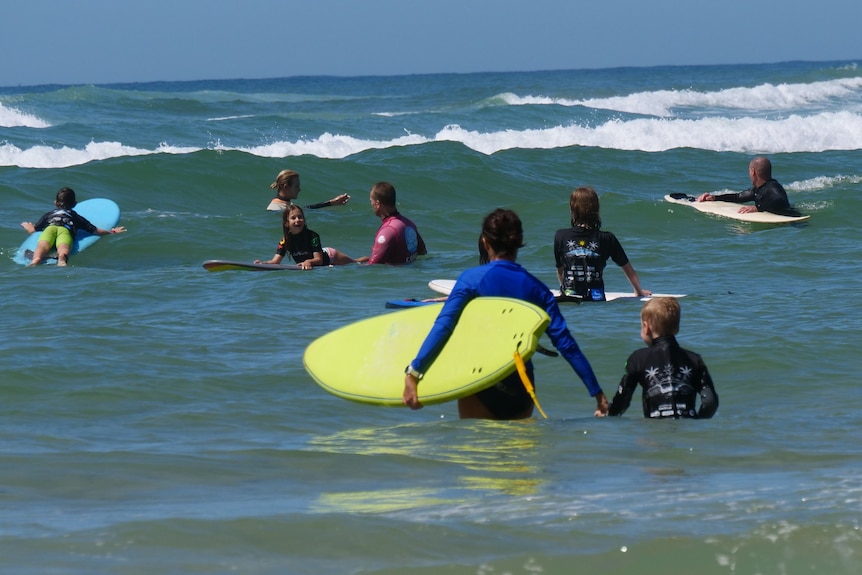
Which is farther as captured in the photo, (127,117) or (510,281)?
(127,117)

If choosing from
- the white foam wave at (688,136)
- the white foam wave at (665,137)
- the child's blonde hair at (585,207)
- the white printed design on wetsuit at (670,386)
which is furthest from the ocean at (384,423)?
the white foam wave at (688,136)

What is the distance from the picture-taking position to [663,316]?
5.48m

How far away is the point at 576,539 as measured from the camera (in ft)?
12.7

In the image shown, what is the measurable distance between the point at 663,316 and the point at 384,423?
6.21 ft

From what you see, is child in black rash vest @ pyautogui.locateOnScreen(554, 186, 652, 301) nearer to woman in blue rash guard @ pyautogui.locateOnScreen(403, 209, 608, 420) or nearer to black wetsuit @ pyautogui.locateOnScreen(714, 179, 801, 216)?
woman in blue rash guard @ pyautogui.locateOnScreen(403, 209, 608, 420)

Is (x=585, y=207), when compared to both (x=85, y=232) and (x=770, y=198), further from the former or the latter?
(x=85, y=232)

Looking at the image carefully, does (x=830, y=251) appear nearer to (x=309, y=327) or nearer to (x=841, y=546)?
(x=309, y=327)

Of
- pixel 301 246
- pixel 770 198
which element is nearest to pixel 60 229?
pixel 301 246

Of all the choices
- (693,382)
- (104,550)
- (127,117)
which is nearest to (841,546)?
(693,382)

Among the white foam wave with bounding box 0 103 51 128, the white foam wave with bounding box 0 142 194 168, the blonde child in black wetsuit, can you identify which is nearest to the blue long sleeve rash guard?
the blonde child in black wetsuit

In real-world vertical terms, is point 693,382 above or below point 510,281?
below

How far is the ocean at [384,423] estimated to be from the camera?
388 cm

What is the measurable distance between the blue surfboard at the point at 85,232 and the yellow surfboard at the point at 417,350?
7.62 m

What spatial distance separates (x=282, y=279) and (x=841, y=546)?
7.77m
